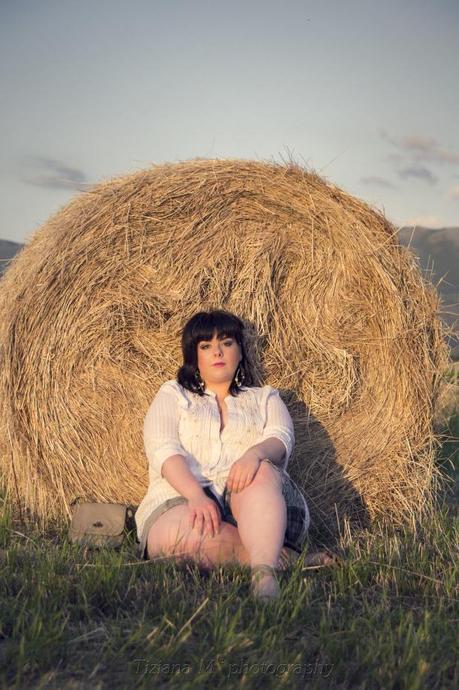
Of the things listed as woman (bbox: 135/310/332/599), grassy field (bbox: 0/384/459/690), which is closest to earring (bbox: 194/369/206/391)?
woman (bbox: 135/310/332/599)

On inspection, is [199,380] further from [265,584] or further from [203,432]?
[265,584]

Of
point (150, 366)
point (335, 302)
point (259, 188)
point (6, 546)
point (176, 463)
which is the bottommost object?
point (6, 546)

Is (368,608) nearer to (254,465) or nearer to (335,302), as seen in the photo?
(254,465)

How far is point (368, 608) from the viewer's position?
305cm

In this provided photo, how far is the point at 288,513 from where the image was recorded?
394cm

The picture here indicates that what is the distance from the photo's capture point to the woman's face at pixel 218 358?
4.23 metres

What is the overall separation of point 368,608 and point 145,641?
3.10 ft

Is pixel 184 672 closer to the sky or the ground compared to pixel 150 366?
closer to the ground

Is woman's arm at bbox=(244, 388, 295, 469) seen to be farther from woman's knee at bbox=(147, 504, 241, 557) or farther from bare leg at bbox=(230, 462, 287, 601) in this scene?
woman's knee at bbox=(147, 504, 241, 557)

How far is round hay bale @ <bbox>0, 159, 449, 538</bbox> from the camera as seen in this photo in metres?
4.58

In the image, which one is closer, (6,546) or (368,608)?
(368,608)

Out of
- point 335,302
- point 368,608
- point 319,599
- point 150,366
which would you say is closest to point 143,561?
point 319,599

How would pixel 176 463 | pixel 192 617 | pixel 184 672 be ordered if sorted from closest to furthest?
pixel 184 672 < pixel 192 617 < pixel 176 463

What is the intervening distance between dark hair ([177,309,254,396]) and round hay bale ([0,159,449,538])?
1.52 feet
